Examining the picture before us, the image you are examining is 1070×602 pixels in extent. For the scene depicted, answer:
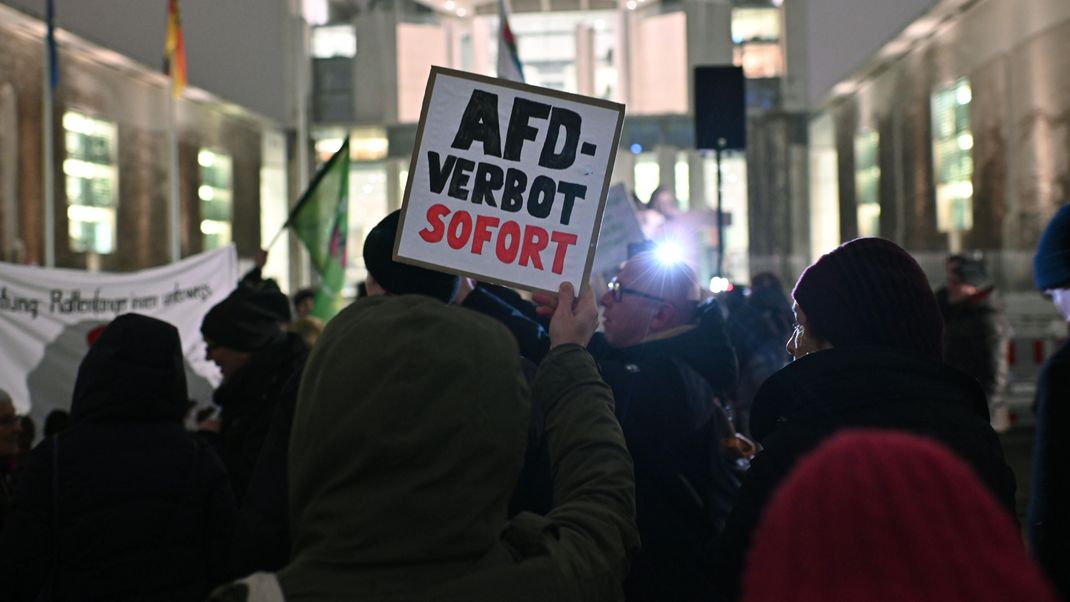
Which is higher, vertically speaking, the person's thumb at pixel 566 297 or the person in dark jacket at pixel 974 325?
the person's thumb at pixel 566 297

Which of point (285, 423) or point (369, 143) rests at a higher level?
point (369, 143)

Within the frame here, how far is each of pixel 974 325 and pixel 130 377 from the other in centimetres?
719

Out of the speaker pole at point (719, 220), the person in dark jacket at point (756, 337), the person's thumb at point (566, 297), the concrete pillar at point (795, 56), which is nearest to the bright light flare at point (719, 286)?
the speaker pole at point (719, 220)

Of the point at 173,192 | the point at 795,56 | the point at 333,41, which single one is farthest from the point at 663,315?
the point at 333,41

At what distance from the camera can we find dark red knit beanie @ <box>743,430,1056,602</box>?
792 mm

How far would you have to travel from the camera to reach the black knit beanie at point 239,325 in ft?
15.3

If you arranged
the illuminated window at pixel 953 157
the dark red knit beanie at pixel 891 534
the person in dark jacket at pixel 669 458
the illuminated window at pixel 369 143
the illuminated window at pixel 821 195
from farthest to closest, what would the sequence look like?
the illuminated window at pixel 369 143 < the illuminated window at pixel 821 195 < the illuminated window at pixel 953 157 < the person in dark jacket at pixel 669 458 < the dark red knit beanie at pixel 891 534

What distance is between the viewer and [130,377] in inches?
121

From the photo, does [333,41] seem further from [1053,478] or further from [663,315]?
[1053,478]

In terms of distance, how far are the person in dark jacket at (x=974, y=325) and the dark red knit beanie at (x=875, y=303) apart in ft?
21.7

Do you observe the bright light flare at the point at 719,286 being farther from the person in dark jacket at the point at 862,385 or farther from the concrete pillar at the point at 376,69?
the concrete pillar at the point at 376,69

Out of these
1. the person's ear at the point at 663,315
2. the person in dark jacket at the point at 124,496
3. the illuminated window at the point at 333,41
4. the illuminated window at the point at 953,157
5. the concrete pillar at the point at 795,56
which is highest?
the illuminated window at the point at 333,41

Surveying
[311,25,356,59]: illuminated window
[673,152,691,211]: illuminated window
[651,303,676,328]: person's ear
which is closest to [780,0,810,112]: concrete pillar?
[673,152,691,211]: illuminated window

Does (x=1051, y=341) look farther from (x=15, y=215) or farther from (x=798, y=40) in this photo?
(x=798, y=40)
